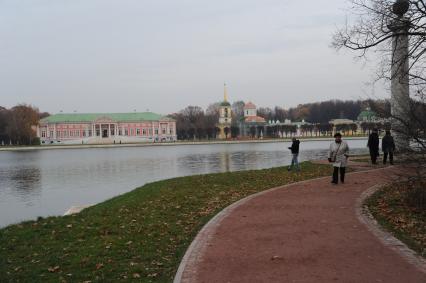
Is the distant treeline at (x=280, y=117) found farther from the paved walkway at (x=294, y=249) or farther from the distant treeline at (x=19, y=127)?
the paved walkway at (x=294, y=249)

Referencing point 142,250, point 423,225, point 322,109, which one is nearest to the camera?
point 142,250

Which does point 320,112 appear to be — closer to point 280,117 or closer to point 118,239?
point 280,117

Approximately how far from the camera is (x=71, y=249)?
8.75 m

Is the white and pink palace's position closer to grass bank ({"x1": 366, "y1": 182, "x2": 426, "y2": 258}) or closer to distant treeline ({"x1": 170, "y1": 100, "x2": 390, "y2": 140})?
distant treeline ({"x1": 170, "y1": 100, "x2": 390, "y2": 140})

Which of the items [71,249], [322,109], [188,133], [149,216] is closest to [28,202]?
[149,216]

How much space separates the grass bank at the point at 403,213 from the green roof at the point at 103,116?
12543 centimetres

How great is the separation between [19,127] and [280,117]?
99.0 meters

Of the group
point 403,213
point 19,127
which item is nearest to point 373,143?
point 403,213

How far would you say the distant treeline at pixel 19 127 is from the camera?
11312cm

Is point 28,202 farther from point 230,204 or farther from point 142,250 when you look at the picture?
point 142,250

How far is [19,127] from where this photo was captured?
113 meters

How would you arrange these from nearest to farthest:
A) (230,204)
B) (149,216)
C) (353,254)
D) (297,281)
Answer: (297,281) → (353,254) → (149,216) → (230,204)

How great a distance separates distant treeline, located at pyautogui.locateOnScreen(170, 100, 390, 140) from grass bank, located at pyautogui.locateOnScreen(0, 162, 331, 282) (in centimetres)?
9555

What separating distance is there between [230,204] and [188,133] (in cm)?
12260
